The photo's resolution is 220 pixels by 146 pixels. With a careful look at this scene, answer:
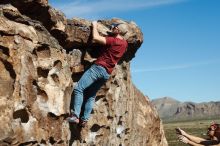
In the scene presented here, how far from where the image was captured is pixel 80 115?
44.4 ft

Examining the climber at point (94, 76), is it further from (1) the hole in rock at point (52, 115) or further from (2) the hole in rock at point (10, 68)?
(2) the hole in rock at point (10, 68)

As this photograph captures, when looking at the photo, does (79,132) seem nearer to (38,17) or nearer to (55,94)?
(55,94)

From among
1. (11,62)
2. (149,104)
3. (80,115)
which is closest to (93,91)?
(80,115)

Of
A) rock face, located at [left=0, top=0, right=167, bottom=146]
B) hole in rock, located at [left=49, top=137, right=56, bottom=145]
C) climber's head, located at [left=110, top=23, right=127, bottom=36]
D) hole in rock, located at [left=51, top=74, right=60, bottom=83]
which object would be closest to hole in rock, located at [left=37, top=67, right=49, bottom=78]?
rock face, located at [left=0, top=0, right=167, bottom=146]

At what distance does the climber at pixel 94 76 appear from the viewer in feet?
41.1

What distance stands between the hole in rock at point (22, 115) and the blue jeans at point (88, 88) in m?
2.45

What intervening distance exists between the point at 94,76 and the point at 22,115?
3.25m

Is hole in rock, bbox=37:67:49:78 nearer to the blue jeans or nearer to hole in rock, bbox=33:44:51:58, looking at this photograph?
hole in rock, bbox=33:44:51:58

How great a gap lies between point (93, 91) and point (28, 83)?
358 centimetres

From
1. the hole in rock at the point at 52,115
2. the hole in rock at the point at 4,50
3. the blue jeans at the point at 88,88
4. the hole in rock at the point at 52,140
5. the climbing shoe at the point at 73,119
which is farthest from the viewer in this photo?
the blue jeans at the point at 88,88

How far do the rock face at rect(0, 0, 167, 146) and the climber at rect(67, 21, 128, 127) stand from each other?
15.4 inches

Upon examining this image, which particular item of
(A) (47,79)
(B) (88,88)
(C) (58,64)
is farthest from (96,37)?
(A) (47,79)

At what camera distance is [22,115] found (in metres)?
10.0

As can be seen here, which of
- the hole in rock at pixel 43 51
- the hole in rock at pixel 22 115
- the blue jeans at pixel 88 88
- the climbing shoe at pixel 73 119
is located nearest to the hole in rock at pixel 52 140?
the climbing shoe at pixel 73 119
